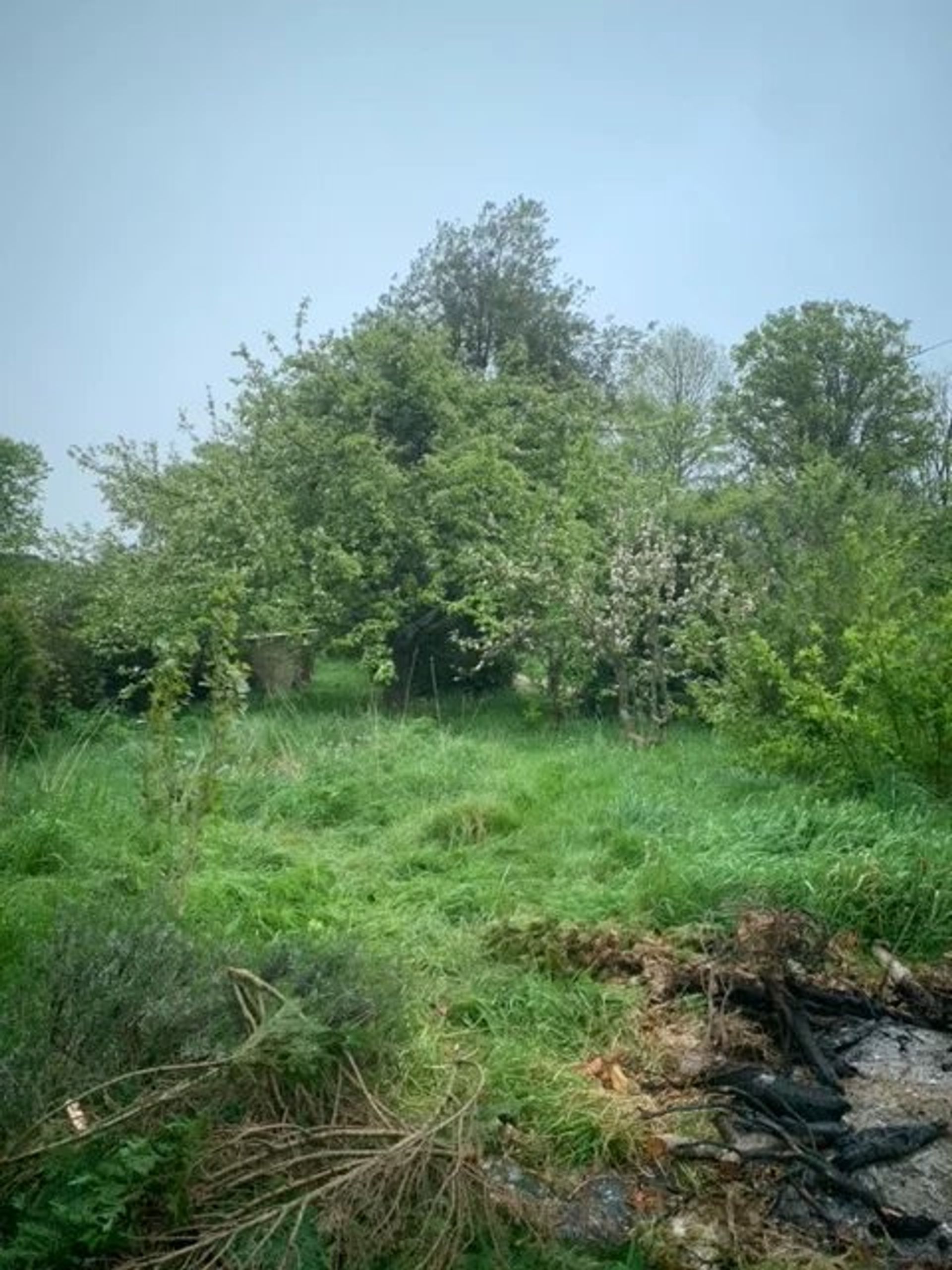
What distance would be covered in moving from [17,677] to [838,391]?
55.0 feet

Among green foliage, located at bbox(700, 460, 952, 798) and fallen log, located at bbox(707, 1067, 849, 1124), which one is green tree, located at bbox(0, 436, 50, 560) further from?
fallen log, located at bbox(707, 1067, 849, 1124)

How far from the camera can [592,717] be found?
11.3 meters

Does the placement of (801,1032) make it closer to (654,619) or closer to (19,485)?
(654,619)

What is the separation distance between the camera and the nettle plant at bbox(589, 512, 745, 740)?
9.33 m

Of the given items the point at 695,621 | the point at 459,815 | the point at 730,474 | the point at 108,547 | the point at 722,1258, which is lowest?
the point at 722,1258

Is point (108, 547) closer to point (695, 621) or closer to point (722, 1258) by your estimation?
point (695, 621)

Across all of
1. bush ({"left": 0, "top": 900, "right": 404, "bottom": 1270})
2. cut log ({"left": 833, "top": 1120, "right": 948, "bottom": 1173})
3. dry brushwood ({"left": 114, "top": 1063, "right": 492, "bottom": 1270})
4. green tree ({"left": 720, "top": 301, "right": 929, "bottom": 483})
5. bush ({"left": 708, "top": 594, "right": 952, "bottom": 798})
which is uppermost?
green tree ({"left": 720, "top": 301, "right": 929, "bottom": 483})

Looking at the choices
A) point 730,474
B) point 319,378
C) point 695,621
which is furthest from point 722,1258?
point 730,474

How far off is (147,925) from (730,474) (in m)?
16.3

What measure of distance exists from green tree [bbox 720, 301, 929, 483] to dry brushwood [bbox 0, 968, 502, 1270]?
1794cm

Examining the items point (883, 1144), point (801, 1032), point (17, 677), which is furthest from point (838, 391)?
point (883, 1144)

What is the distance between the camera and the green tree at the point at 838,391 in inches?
747

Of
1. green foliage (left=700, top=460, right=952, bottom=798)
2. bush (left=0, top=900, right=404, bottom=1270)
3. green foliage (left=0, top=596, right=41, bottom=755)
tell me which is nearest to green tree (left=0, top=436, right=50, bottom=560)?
A: green foliage (left=0, top=596, right=41, bottom=755)

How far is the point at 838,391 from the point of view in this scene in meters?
19.2
